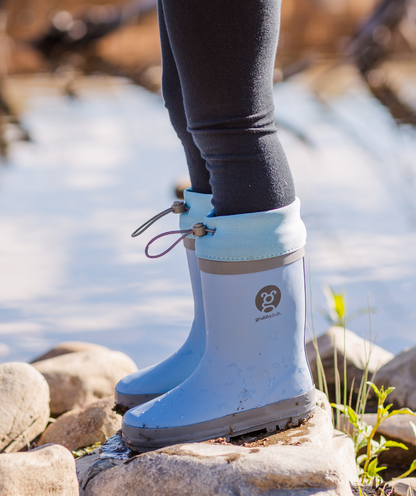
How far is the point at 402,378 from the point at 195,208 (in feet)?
2.46

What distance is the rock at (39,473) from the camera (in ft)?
2.65

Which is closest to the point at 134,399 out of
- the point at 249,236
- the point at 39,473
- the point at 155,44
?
the point at 39,473

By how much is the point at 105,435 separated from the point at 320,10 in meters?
14.3

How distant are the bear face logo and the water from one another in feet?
3.01

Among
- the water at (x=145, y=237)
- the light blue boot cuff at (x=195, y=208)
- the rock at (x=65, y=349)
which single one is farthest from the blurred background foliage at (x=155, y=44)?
the light blue boot cuff at (x=195, y=208)

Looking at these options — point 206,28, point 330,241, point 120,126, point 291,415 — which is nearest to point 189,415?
point 291,415

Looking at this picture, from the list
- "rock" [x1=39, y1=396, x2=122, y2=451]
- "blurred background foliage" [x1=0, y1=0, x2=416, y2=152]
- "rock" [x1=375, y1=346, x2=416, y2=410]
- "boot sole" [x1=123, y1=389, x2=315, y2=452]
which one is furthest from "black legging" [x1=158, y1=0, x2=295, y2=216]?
"blurred background foliage" [x1=0, y1=0, x2=416, y2=152]

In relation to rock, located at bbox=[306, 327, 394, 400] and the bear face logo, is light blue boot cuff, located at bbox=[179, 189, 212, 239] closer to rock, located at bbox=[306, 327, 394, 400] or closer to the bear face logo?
the bear face logo

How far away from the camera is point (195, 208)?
1.10 meters

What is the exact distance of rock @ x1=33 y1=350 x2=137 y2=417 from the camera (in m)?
1.52

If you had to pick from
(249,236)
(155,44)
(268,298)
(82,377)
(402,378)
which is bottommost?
A: (402,378)

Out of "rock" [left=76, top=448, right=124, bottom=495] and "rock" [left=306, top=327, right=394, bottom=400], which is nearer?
"rock" [left=76, top=448, right=124, bottom=495]

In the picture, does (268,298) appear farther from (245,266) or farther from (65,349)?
(65,349)

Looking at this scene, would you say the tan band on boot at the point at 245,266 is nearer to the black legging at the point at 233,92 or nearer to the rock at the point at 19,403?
the black legging at the point at 233,92
